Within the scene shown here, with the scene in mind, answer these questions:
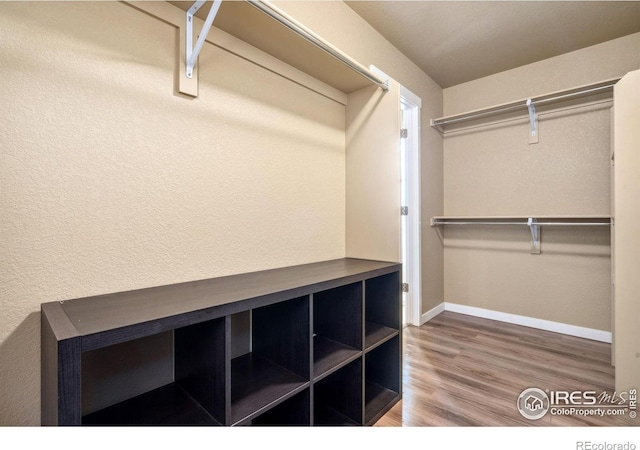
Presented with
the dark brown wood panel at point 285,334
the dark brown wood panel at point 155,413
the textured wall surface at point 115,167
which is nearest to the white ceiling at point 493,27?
the textured wall surface at point 115,167

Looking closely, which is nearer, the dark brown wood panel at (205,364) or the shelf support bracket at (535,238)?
the dark brown wood panel at (205,364)

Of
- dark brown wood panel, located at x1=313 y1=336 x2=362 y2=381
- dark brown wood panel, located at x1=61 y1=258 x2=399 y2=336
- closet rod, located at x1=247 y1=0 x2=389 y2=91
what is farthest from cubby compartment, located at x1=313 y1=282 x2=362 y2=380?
closet rod, located at x1=247 y1=0 x2=389 y2=91

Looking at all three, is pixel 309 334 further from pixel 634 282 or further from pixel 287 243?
pixel 634 282

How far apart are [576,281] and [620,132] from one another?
1.42 meters

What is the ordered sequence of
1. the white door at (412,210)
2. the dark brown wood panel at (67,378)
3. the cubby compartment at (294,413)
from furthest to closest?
the white door at (412,210) < the cubby compartment at (294,413) < the dark brown wood panel at (67,378)

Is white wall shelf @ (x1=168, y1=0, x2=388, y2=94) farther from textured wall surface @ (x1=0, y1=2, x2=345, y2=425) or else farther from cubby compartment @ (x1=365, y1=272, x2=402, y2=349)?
cubby compartment @ (x1=365, y1=272, x2=402, y2=349)

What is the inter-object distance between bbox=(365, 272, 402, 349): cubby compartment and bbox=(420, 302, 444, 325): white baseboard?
1.37 meters

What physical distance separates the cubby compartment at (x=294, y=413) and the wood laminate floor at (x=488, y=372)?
0.52 metres

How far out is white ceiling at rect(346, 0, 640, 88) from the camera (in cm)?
197

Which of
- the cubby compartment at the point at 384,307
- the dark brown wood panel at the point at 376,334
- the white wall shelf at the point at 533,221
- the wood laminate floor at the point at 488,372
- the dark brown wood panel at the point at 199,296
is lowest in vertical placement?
the wood laminate floor at the point at 488,372

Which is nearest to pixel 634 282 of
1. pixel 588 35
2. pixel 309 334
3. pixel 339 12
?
pixel 309 334

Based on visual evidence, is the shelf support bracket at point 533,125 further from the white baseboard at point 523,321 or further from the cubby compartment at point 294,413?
the cubby compartment at point 294,413

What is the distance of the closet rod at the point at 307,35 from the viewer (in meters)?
1.05

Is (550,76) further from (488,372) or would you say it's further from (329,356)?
(329,356)
